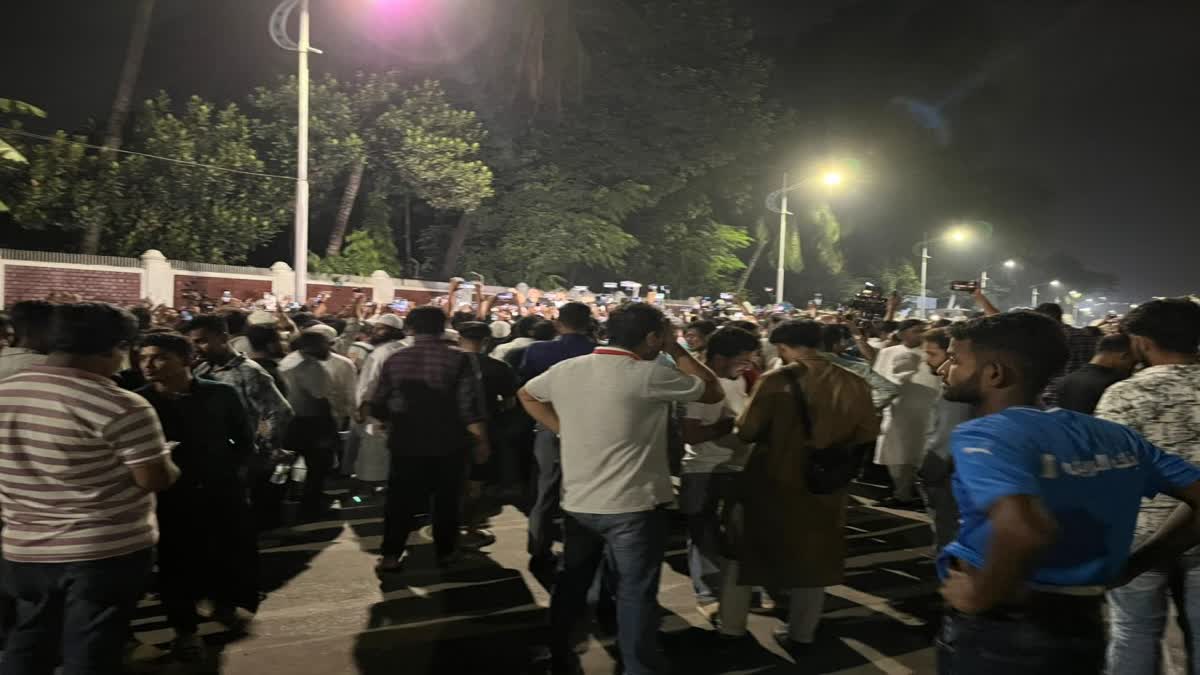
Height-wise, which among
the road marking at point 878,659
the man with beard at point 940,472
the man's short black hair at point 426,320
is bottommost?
the road marking at point 878,659

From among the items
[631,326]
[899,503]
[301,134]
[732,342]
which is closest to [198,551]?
[631,326]

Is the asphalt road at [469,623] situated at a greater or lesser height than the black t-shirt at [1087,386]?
lesser

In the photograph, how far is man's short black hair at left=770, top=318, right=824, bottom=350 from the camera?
4637 millimetres

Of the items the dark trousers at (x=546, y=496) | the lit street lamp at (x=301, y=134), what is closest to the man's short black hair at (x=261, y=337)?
the dark trousers at (x=546, y=496)

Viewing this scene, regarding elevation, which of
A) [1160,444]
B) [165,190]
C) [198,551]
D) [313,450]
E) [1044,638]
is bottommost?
[198,551]

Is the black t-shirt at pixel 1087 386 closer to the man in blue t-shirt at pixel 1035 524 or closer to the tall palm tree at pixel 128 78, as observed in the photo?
the man in blue t-shirt at pixel 1035 524

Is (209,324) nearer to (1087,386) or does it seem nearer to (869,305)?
(1087,386)

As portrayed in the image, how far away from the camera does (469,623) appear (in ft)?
16.6

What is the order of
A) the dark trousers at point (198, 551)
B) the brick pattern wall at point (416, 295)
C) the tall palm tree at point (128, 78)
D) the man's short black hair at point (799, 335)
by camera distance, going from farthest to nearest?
the brick pattern wall at point (416, 295) → the tall palm tree at point (128, 78) → the man's short black hair at point (799, 335) → the dark trousers at point (198, 551)

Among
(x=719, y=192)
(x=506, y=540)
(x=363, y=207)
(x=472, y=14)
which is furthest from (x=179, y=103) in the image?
(x=506, y=540)

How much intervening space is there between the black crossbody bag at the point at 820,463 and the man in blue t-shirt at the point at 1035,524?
2328mm

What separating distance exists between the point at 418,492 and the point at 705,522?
6.42 feet

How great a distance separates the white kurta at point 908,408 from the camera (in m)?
8.09

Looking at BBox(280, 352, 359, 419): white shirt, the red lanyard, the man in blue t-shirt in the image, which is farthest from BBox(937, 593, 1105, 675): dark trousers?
BBox(280, 352, 359, 419): white shirt
